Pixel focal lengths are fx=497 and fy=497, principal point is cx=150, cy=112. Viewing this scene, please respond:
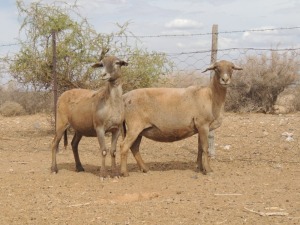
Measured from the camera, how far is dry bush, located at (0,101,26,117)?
86.1 feet

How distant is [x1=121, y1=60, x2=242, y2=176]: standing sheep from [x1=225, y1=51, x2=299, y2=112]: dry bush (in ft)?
38.6

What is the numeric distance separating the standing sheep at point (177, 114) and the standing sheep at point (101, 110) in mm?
469

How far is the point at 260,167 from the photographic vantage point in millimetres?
10594

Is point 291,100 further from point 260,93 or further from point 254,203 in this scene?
point 254,203

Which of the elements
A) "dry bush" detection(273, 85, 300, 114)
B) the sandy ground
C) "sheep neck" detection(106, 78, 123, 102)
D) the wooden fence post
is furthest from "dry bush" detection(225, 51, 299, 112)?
"sheep neck" detection(106, 78, 123, 102)

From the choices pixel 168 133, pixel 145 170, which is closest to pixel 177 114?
pixel 168 133

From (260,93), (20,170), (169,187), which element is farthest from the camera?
(260,93)

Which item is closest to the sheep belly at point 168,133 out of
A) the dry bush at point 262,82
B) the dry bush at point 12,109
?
the dry bush at point 262,82

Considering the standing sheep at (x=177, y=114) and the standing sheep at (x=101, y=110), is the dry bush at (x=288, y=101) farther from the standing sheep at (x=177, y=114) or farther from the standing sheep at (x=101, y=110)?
the standing sheep at (x=101, y=110)

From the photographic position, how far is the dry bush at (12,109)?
2623 cm

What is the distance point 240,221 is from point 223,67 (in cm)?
403

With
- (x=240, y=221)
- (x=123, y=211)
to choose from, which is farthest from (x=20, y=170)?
(x=240, y=221)

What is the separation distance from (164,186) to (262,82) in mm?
13961

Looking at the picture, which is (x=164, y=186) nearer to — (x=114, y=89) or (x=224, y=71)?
(x=114, y=89)
